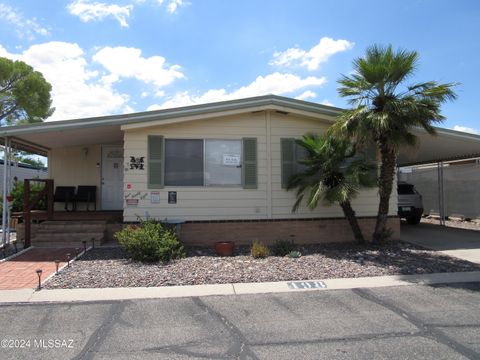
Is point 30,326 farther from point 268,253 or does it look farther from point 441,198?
point 441,198

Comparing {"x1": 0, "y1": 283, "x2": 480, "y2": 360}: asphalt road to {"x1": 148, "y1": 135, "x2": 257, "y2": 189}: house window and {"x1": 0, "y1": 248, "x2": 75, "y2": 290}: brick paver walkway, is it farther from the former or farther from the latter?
{"x1": 148, "y1": 135, "x2": 257, "y2": 189}: house window

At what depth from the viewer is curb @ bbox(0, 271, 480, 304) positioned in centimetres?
603

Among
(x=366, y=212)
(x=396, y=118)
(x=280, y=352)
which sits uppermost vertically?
(x=396, y=118)

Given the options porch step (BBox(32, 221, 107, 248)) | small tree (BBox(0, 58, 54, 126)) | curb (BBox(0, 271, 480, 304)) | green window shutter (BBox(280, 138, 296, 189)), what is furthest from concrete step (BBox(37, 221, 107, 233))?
small tree (BBox(0, 58, 54, 126))

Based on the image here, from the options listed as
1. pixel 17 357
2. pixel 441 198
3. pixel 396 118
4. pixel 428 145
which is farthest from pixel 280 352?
pixel 441 198

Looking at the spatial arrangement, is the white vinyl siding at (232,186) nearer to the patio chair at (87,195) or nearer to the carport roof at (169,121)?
the carport roof at (169,121)

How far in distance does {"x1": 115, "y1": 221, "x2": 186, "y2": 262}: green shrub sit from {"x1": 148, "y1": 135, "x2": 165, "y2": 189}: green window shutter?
1.66 metres

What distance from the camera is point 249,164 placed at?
1038 centimetres

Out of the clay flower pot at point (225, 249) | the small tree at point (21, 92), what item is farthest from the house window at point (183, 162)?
the small tree at point (21, 92)

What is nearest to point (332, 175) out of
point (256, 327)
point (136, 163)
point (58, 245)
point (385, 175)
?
point (385, 175)

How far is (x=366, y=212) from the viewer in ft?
35.9

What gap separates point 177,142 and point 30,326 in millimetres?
6049

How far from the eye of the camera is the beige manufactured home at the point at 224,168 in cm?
998

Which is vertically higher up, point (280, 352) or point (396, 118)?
point (396, 118)
